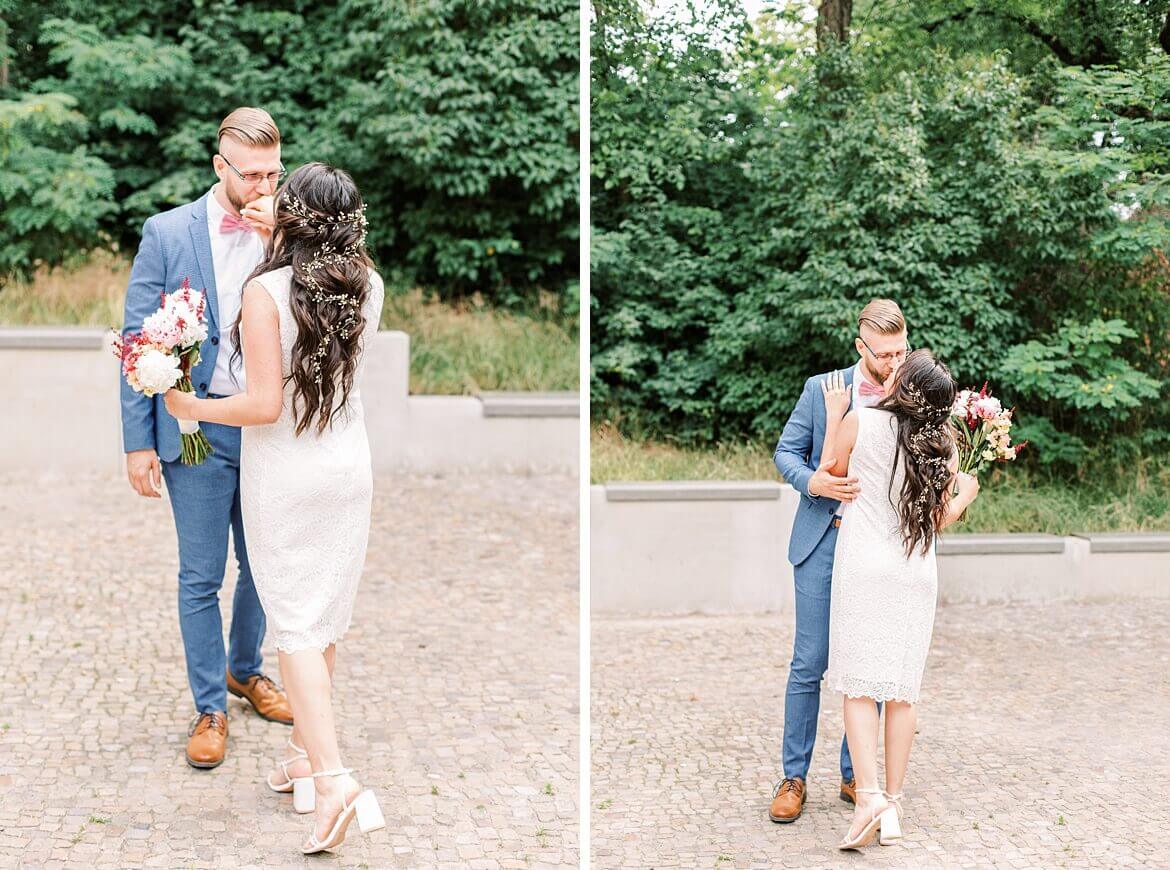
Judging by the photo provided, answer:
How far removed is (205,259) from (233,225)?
122 millimetres

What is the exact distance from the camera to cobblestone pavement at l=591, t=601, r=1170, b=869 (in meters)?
3.36

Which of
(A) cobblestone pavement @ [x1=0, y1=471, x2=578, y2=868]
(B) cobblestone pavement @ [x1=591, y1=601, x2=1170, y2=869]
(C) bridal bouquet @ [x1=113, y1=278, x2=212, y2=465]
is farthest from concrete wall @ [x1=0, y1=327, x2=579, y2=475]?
(C) bridal bouquet @ [x1=113, y1=278, x2=212, y2=465]

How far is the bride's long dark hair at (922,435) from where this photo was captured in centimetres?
308

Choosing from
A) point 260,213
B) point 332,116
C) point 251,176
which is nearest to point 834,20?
point 251,176

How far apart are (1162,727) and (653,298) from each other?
140 inches

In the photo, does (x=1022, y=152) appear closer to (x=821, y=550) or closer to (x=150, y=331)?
(x=821, y=550)

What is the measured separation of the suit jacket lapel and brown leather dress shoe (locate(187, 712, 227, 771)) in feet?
3.77

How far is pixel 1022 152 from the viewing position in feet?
18.2

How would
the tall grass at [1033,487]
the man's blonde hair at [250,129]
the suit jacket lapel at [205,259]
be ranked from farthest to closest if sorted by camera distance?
the tall grass at [1033,487], the suit jacket lapel at [205,259], the man's blonde hair at [250,129]

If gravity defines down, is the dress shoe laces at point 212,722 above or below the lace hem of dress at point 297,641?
below

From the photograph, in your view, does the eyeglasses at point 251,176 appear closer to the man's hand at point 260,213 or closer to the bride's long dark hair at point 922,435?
the man's hand at point 260,213

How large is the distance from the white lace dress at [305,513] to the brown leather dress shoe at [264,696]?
893 millimetres

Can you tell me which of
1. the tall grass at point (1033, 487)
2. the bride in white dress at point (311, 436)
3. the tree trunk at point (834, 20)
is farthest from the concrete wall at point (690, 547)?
the bride in white dress at point (311, 436)

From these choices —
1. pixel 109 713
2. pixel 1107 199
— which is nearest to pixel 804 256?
pixel 1107 199
